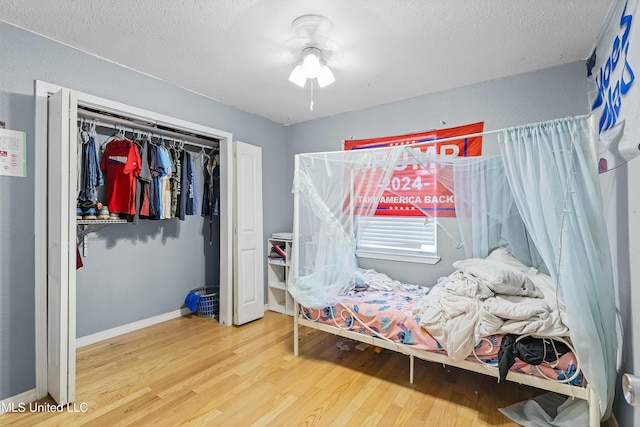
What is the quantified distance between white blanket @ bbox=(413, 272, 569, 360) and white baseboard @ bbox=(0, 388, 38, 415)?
277 centimetres

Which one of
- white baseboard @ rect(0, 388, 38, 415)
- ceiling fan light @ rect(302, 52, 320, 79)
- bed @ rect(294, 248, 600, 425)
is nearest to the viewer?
bed @ rect(294, 248, 600, 425)

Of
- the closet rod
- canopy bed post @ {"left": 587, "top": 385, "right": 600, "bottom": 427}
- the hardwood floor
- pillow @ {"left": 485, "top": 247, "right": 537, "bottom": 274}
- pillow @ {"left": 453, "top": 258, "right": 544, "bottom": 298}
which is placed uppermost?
the closet rod

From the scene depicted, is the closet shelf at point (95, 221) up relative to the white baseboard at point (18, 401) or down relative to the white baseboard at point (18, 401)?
up

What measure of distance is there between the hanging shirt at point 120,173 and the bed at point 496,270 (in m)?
1.61

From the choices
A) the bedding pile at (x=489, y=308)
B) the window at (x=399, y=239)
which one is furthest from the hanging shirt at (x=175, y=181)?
Result: the bedding pile at (x=489, y=308)

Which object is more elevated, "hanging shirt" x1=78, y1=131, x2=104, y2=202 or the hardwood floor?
"hanging shirt" x1=78, y1=131, x2=104, y2=202

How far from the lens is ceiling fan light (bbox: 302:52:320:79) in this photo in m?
2.17

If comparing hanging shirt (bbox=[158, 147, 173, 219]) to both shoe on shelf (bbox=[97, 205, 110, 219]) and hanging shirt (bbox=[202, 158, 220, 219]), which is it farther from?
hanging shirt (bbox=[202, 158, 220, 219])

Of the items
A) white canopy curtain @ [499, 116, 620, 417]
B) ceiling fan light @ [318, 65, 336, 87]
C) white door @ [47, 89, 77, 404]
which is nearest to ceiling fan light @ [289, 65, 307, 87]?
ceiling fan light @ [318, 65, 336, 87]

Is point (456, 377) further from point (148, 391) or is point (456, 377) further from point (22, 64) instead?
point (22, 64)

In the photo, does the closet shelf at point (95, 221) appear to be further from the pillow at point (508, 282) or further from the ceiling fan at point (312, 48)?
the pillow at point (508, 282)

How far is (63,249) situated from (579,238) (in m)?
3.15

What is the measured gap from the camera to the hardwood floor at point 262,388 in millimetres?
1883

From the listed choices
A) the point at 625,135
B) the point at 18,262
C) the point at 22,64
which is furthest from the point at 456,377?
the point at 22,64
